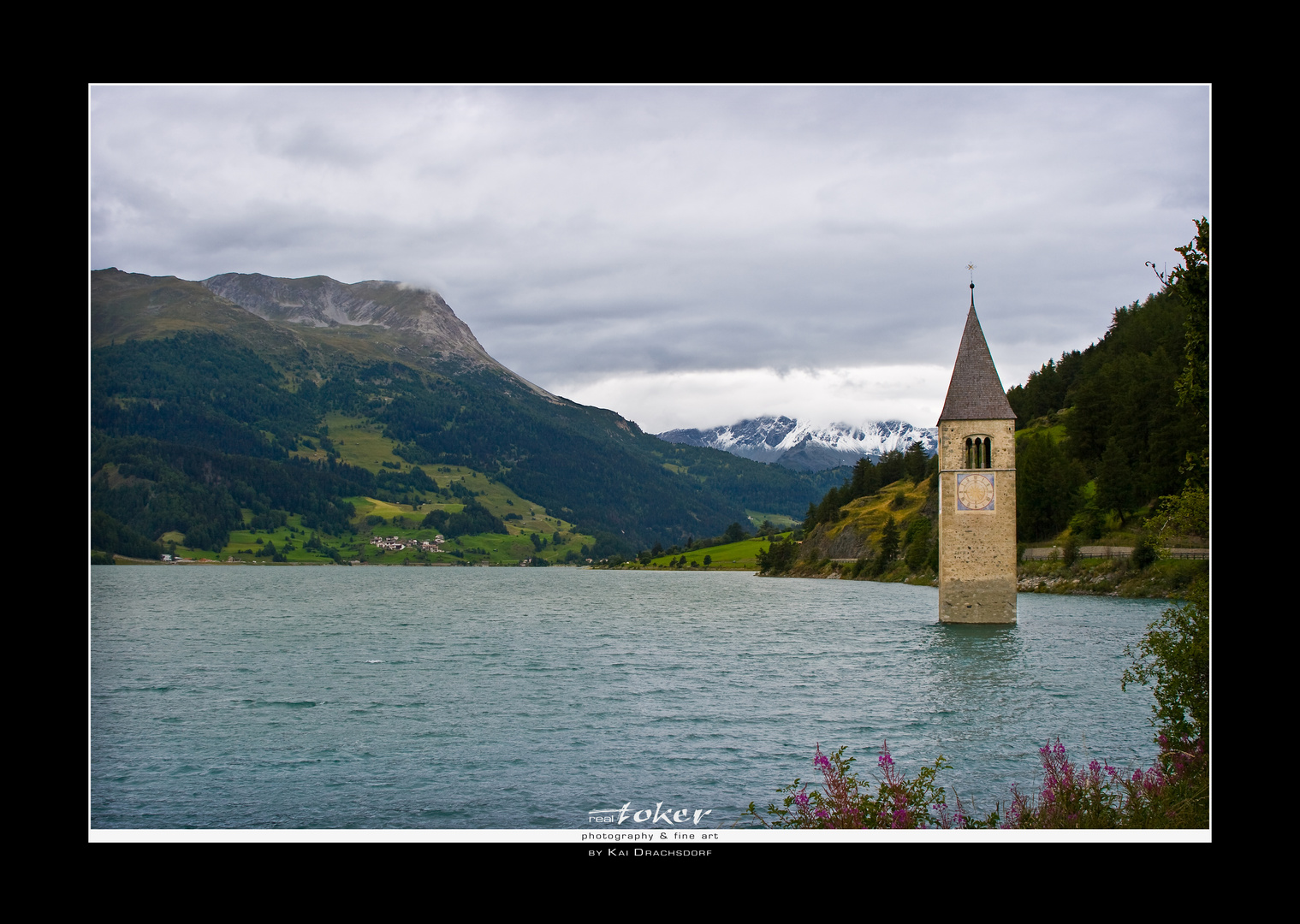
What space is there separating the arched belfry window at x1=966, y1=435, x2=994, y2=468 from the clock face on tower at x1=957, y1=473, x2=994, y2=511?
2.71 feet

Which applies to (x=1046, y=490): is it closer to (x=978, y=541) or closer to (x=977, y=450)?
(x=977, y=450)

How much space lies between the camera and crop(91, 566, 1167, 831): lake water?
1975cm

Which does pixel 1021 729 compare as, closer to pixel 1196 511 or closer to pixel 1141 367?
pixel 1196 511

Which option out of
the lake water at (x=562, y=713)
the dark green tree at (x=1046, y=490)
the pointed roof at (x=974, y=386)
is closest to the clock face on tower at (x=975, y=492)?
the pointed roof at (x=974, y=386)

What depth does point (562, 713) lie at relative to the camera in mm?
29422

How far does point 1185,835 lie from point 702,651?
38711mm

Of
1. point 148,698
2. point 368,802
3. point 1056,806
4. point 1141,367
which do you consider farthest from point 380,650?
point 1141,367

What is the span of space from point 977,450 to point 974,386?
3822 mm

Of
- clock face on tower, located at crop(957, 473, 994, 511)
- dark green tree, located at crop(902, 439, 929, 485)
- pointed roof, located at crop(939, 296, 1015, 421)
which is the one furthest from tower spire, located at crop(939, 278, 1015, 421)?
dark green tree, located at crop(902, 439, 929, 485)

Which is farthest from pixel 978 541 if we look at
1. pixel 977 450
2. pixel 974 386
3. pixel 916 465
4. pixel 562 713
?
pixel 916 465

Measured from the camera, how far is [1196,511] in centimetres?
1413

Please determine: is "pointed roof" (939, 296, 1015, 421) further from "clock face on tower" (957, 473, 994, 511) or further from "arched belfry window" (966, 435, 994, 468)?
"clock face on tower" (957, 473, 994, 511)

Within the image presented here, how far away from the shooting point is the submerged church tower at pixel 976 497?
51906mm

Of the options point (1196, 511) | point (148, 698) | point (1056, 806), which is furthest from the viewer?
point (148, 698)
